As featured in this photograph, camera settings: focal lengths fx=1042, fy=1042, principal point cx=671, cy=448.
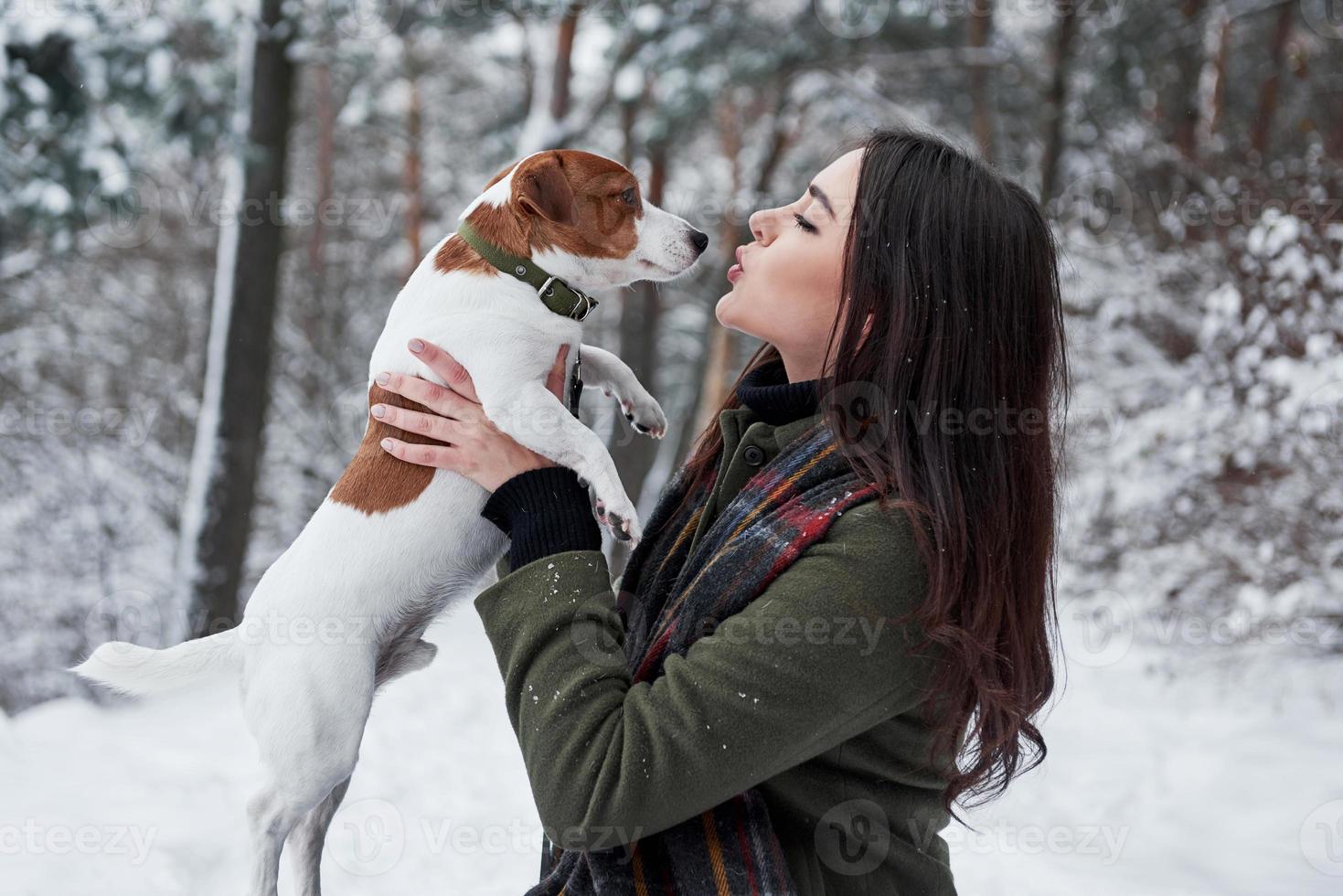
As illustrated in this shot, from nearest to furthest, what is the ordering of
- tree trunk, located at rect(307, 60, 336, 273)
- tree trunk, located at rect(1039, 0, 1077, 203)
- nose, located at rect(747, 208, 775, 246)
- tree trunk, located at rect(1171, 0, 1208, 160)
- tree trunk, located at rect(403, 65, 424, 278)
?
nose, located at rect(747, 208, 775, 246) < tree trunk, located at rect(1039, 0, 1077, 203) < tree trunk, located at rect(1171, 0, 1208, 160) < tree trunk, located at rect(403, 65, 424, 278) < tree trunk, located at rect(307, 60, 336, 273)

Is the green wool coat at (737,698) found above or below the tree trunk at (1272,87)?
below

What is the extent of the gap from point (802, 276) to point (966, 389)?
1.08ft

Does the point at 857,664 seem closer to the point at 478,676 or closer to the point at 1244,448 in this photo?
the point at 478,676

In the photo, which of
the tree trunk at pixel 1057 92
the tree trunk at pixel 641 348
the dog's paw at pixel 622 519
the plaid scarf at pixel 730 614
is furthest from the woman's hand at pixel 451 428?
the tree trunk at pixel 1057 92

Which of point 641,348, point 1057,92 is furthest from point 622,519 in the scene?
point 641,348

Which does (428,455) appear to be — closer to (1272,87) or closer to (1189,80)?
(1272,87)

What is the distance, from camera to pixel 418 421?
6.15 ft

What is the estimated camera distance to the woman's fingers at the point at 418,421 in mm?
1860

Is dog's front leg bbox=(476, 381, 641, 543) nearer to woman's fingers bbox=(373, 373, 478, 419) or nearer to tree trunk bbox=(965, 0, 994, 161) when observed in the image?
woman's fingers bbox=(373, 373, 478, 419)

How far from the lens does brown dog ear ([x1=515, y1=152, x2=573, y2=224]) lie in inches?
80.8

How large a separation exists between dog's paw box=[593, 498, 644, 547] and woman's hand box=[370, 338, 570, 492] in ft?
0.42

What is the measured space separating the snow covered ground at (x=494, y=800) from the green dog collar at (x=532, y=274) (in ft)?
2.30

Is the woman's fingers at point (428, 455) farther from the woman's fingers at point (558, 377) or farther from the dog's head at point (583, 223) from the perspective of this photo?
the dog's head at point (583, 223)

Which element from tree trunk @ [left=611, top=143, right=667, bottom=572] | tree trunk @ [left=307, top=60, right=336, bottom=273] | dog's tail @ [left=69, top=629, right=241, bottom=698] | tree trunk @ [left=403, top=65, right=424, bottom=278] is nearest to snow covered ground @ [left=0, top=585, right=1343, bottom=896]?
dog's tail @ [left=69, top=629, right=241, bottom=698]
